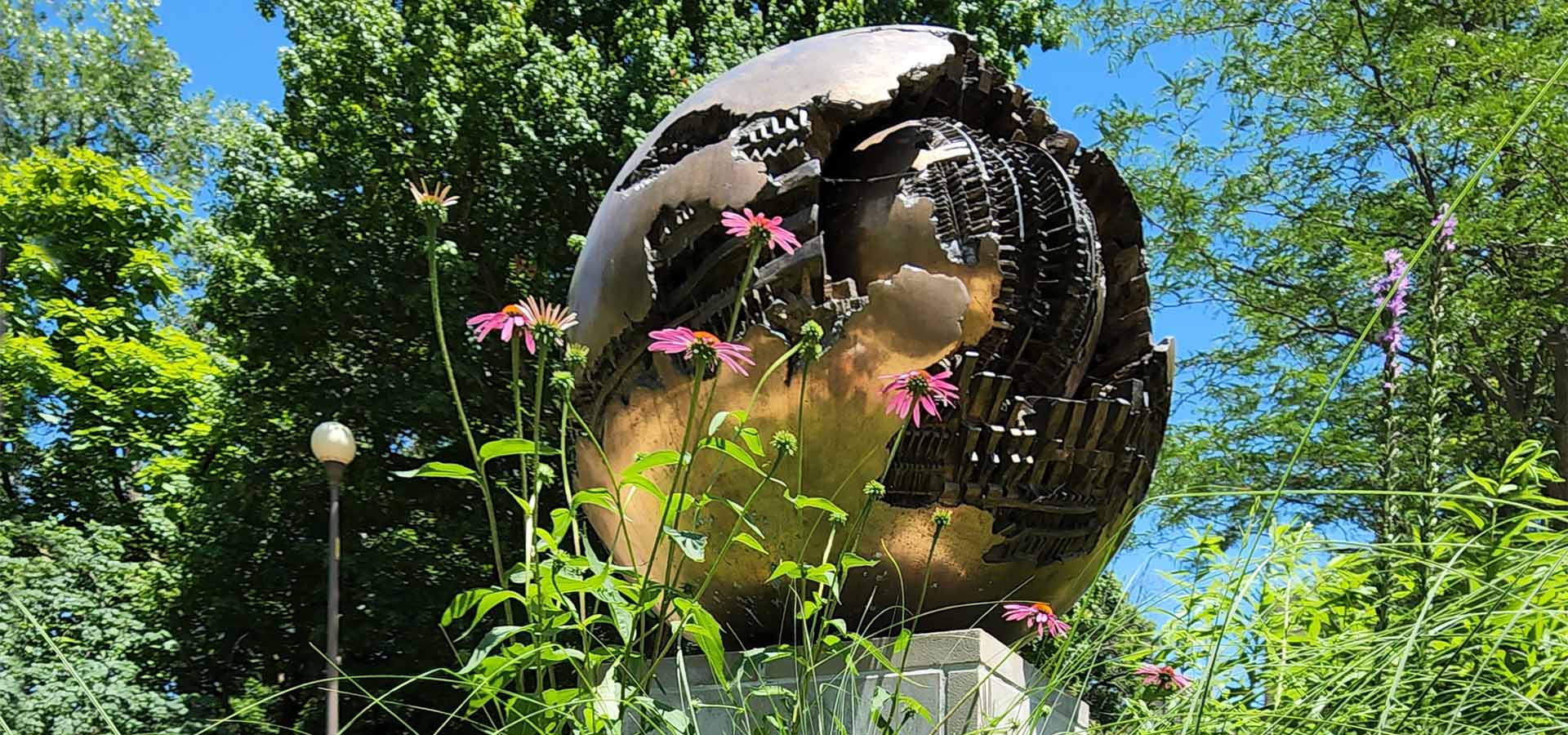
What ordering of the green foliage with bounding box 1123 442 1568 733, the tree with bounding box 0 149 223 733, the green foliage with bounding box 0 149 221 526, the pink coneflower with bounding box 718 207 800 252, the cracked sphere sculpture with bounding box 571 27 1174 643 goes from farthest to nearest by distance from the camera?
the green foliage with bounding box 0 149 221 526
the tree with bounding box 0 149 223 733
the cracked sphere sculpture with bounding box 571 27 1174 643
the pink coneflower with bounding box 718 207 800 252
the green foliage with bounding box 1123 442 1568 733

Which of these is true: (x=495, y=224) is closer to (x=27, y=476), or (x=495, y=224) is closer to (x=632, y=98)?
Answer: (x=632, y=98)

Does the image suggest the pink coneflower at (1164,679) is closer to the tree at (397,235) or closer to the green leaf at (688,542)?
the green leaf at (688,542)

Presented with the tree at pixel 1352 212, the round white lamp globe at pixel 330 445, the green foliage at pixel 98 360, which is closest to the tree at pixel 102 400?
the green foliage at pixel 98 360

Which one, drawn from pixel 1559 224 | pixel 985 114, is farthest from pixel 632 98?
pixel 985 114

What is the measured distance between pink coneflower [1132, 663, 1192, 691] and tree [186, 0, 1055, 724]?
30.0 feet

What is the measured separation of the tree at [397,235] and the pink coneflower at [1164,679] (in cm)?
914

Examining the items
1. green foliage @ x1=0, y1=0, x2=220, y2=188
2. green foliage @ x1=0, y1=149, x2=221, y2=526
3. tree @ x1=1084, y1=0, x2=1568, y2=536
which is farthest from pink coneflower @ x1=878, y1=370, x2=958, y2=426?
green foliage @ x1=0, y1=0, x2=220, y2=188

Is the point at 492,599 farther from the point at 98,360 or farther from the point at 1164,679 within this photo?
the point at 98,360

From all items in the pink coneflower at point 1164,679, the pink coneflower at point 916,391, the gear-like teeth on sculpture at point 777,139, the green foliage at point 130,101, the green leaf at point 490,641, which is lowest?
the pink coneflower at point 1164,679

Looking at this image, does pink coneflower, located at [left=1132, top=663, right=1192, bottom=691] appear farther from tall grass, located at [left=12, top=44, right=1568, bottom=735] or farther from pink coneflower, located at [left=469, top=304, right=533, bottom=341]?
pink coneflower, located at [left=469, top=304, right=533, bottom=341]

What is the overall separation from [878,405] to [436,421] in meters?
9.64

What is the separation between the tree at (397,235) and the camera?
38.7 ft

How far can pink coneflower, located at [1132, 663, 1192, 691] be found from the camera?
8.36ft

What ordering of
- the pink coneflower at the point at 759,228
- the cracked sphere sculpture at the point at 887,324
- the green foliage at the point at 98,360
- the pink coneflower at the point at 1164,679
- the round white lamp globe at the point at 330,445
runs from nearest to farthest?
the pink coneflower at the point at 759,228
the pink coneflower at the point at 1164,679
the cracked sphere sculpture at the point at 887,324
the round white lamp globe at the point at 330,445
the green foliage at the point at 98,360
